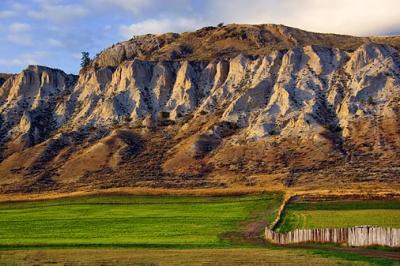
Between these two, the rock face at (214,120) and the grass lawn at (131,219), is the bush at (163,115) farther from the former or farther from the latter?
the grass lawn at (131,219)

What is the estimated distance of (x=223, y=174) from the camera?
354 ft

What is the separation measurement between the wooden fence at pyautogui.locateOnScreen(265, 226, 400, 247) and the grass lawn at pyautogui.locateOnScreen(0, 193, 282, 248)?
4.71 meters

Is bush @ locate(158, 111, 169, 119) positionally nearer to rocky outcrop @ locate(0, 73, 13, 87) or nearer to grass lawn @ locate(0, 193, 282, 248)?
grass lawn @ locate(0, 193, 282, 248)

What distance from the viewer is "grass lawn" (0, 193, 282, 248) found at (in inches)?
2090

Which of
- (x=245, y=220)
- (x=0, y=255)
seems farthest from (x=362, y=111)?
(x=0, y=255)

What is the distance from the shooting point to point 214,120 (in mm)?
129625

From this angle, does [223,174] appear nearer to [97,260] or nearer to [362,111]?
[362,111]

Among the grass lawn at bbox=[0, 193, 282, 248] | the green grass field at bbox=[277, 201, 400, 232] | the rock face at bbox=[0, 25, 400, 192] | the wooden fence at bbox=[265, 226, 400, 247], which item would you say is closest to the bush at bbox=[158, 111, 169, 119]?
the rock face at bbox=[0, 25, 400, 192]

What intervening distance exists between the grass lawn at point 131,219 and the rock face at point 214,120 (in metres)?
14.8

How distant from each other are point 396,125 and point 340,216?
173ft

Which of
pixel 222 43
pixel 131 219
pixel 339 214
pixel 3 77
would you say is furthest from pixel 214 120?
pixel 3 77


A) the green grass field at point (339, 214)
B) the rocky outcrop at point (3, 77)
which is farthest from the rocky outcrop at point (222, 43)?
the green grass field at point (339, 214)

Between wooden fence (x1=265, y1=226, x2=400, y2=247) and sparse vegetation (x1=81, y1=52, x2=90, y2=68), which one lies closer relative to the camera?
wooden fence (x1=265, y1=226, x2=400, y2=247)

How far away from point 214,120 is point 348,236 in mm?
85816
